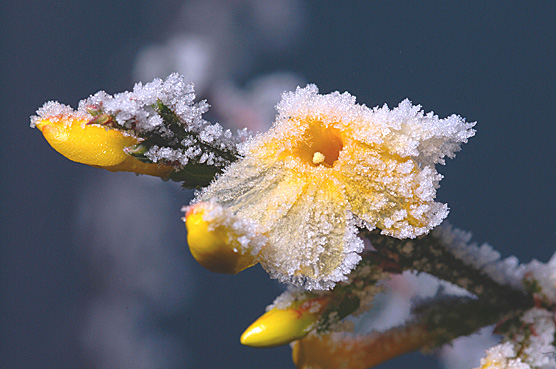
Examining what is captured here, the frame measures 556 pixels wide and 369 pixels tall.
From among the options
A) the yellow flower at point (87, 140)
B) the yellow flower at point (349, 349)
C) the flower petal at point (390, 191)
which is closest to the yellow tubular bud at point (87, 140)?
the yellow flower at point (87, 140)

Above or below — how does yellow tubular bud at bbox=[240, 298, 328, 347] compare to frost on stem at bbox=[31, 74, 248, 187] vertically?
below

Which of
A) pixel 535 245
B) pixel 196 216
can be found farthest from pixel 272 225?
pixel 535 245

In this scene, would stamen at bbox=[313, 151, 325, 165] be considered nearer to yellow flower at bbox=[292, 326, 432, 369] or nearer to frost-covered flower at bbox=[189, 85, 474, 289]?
frost-covered flower at bbox=[189, 85, 474, 289]

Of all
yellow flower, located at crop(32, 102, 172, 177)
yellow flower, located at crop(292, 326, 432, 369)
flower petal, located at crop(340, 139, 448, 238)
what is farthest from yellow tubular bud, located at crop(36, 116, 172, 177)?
yellow flower, located at crop(292, 326, 432, 369)

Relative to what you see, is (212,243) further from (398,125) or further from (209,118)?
(209,118)

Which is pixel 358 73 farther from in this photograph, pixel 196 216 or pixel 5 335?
pixel 5 335

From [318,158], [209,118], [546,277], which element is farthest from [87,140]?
[546,277]
